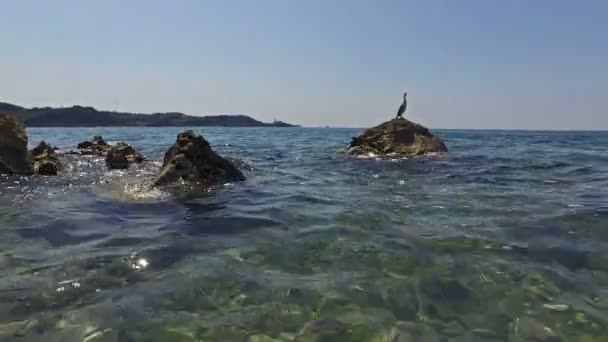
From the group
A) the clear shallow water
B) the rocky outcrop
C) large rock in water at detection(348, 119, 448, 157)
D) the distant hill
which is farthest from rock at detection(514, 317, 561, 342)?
the distant hill

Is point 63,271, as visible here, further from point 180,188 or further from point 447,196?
point 447,196

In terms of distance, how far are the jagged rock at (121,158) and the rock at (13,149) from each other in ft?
8.35

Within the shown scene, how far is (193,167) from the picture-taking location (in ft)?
36.4

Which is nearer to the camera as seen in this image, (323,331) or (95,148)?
(323,331)

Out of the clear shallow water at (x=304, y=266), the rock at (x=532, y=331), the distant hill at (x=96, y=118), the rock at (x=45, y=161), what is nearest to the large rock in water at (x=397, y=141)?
the clear shallow water at (x=304, y=266)

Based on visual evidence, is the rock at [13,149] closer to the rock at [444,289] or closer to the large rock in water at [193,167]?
the large rock in water at [193,167]

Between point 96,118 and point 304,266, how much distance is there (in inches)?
6008

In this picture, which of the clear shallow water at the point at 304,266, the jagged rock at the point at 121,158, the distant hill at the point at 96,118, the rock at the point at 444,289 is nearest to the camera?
the clear shallow water at the point at 304,266

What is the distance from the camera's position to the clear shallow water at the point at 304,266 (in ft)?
12.4

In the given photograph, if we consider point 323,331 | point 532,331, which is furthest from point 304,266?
point 532,331

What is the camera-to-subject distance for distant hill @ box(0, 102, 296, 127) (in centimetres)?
13288

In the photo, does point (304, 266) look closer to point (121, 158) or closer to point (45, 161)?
point (45, 161)

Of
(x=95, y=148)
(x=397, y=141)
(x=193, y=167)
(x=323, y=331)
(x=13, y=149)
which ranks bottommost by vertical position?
(x=323, y=331)

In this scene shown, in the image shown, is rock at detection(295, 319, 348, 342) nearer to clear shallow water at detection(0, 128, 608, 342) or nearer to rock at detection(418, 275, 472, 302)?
clear shallow water at detection(0, 128, 608, 342)
